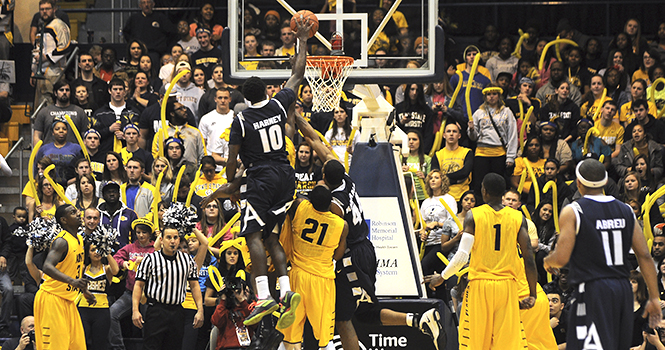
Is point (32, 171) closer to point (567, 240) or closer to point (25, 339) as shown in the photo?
point (25, 339)

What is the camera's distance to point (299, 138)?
44.7ft

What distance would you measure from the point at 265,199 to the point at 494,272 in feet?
7.46

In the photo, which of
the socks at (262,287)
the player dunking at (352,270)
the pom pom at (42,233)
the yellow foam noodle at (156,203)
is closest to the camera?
the socks at (262,287)

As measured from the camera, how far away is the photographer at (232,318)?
10141 mm

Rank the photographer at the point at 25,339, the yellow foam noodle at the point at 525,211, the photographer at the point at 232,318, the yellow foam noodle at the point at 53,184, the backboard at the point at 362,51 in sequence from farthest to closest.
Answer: the yellow foam noodle at the point at 53,184, the yellow foam noodle at the point at 525,211, the photographer at the point at 25,339, the photographer at the point at 232,318, the backboard at the point at 362,51

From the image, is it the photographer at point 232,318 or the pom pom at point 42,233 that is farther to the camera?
the pom pom at point 42,233

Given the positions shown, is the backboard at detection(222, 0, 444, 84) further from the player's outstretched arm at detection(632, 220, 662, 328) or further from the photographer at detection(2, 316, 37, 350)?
the photographer at detection(2, 316, 37, 350)

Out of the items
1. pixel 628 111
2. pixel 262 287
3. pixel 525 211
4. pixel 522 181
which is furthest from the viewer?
pixel 628 111

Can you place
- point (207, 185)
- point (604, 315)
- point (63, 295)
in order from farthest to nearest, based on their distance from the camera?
point (207, 185), point (63, 295), point (604, 315)

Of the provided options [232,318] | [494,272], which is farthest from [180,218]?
[494,272]

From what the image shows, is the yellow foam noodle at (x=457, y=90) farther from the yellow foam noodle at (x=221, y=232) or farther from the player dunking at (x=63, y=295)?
the player dunking at (x=63, y=295)

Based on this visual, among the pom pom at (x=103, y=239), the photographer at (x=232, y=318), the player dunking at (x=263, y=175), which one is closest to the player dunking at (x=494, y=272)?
the player dunking at (x=263, y=175)

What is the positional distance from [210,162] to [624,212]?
7.05 m

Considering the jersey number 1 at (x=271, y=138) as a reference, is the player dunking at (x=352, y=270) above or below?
below
